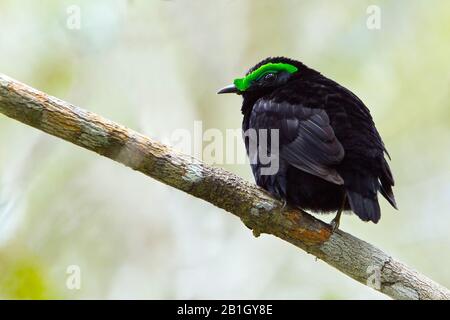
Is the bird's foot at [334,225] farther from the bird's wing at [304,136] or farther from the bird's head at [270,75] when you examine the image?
the bird's head at [270,75]

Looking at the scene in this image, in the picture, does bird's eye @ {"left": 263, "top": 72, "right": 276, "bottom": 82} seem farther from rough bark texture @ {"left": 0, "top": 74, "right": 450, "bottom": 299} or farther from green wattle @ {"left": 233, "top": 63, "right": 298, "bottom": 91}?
rough bark texture @ {"left": 0, "top": 74, "right": 450, "bottom": 299}

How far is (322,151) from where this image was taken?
150 inches

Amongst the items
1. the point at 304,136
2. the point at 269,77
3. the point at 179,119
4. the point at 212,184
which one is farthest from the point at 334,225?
the point at 179,119

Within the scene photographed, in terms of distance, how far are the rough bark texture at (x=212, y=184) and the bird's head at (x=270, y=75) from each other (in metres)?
1.04

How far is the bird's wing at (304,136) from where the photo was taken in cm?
377

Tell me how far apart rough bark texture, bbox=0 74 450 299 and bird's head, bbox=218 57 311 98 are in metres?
1.04

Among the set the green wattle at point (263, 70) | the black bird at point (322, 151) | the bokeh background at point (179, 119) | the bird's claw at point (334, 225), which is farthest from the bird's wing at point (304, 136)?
the bokeh background at point (179, 119)

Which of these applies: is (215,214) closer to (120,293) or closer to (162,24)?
(120,293)

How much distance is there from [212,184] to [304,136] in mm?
660

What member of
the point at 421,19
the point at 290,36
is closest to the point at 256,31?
the point at 290,36

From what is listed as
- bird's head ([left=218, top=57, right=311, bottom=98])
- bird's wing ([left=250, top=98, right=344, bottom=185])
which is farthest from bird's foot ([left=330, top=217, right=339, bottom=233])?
bird's head ([left=218, top=57, right=311, bottom=98])

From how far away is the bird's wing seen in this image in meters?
3.77

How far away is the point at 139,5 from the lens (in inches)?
255

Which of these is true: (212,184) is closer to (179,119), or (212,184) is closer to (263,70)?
(263,70)
